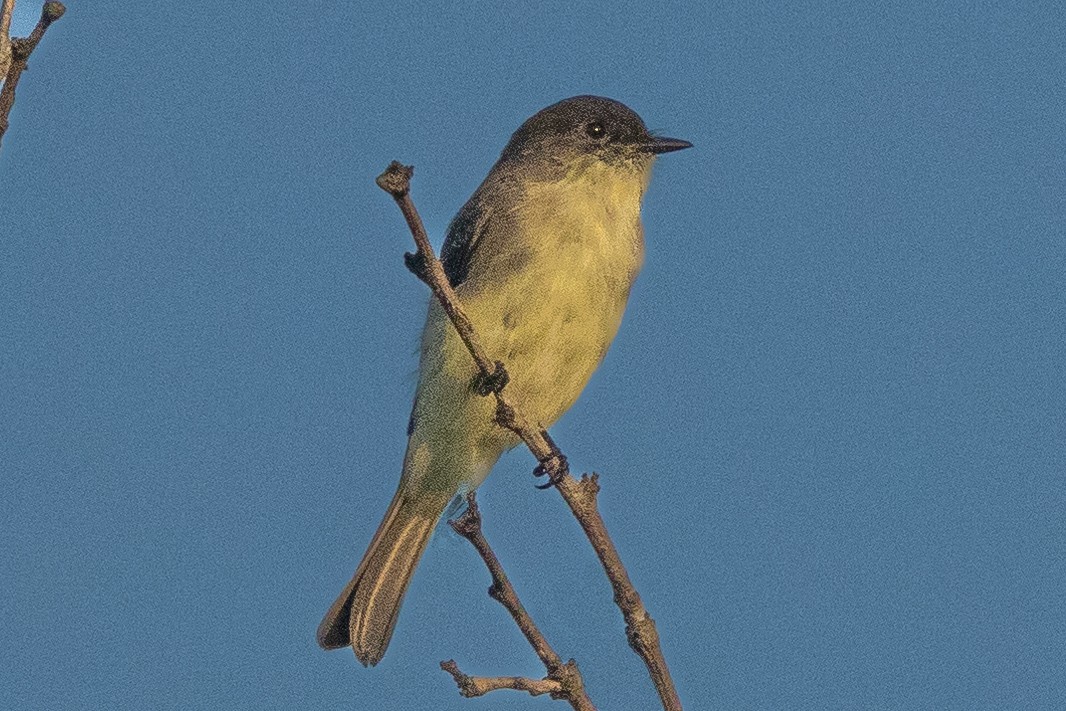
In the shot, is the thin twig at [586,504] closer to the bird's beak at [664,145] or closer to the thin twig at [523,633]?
the thin twig at [523,633]

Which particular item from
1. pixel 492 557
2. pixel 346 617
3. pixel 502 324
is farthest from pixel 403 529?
pixel 492 557

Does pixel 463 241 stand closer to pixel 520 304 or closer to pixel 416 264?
pixel 520 304

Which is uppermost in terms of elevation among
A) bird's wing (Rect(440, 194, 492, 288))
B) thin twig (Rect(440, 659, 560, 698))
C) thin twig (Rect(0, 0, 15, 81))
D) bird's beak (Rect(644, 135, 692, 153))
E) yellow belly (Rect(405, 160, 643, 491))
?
bird's beak (Rect(644, 135, 692, 153))

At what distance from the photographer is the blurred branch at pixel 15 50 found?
9.11 feet

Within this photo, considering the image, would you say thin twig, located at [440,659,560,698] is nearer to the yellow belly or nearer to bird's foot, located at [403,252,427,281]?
bird's foot, located at [403,252,427,281]

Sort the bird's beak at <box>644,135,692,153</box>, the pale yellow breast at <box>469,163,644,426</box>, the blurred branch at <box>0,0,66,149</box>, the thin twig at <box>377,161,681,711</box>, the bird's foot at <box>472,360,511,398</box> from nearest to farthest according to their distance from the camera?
the blurred branch at <box>0,0,66,149</box> → the thin twig at <box>377,161,681,711</box> → the bird's foot at <box>472,360,511,398</box> → the pale yellow breast at <box>469,163,644,426</box> → the bird's beak at <box>644,135,692,153</box>

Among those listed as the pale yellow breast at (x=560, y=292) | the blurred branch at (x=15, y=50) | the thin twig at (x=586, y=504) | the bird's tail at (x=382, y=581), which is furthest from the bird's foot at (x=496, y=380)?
the blurred branch at (x=15, y=50)

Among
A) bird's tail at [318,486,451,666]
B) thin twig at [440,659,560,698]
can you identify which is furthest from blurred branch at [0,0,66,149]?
bird's tail at [318,486,451,666]

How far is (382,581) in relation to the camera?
6055mm

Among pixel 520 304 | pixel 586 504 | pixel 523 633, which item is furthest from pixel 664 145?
pixel 523 633

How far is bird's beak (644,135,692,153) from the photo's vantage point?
20.0 ft

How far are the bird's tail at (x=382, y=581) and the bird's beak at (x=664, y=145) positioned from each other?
1824 mm

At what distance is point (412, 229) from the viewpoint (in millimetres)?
3523

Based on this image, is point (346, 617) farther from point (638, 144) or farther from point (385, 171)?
point (385, 171)
